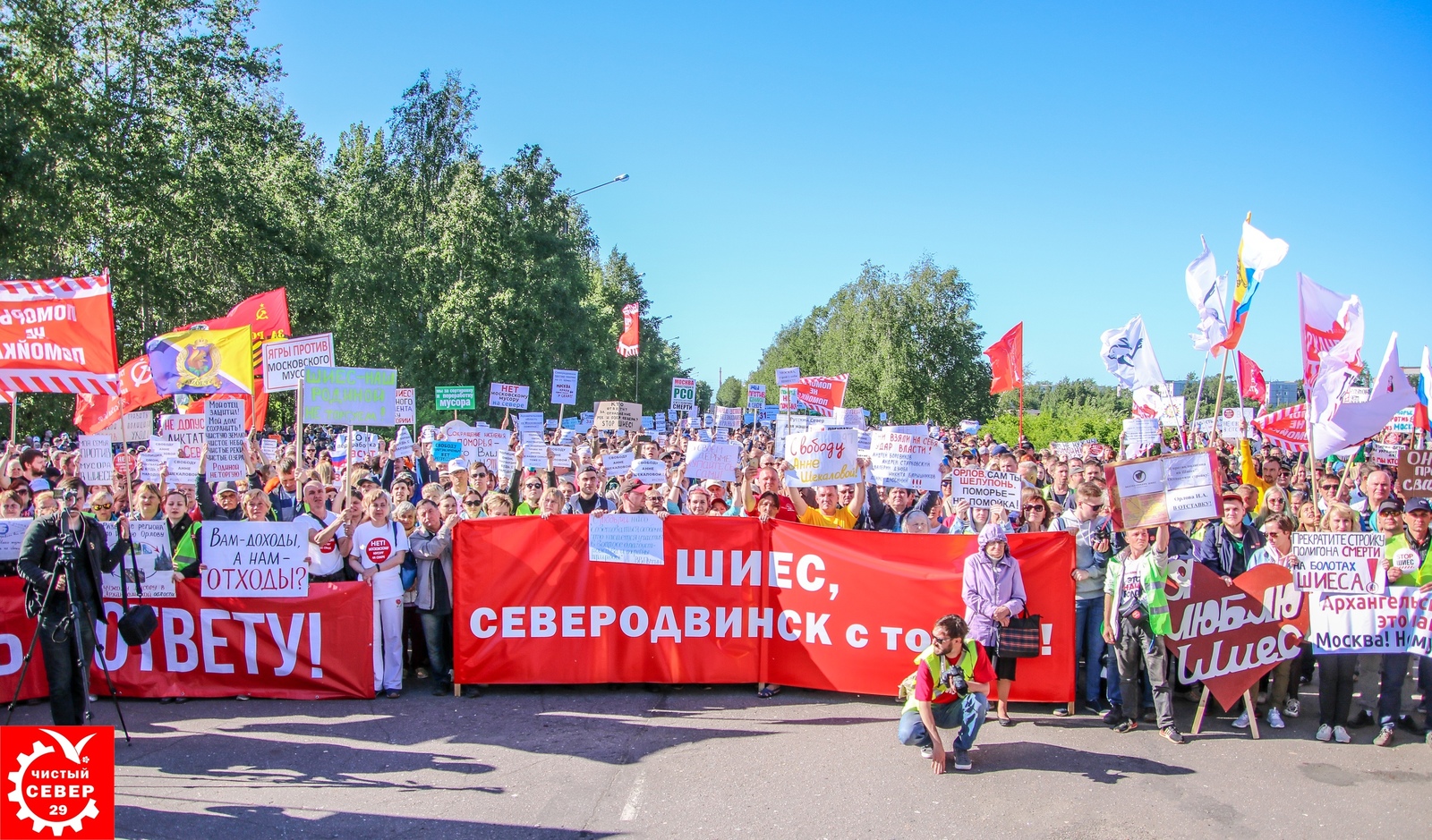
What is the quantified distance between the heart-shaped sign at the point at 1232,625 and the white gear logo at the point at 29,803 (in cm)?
688

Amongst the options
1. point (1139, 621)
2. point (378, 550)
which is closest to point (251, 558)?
→ point (378, 550)

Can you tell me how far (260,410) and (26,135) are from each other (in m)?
11.9

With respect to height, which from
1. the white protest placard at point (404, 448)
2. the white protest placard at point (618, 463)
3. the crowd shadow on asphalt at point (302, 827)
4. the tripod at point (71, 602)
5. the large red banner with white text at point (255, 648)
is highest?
the white protest placard at point (404, 448)

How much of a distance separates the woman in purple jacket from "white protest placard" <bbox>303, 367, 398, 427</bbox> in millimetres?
6044

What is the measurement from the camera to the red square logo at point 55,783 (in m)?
4.53

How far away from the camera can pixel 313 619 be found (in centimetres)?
800

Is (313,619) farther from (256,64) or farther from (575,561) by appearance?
(256,64)

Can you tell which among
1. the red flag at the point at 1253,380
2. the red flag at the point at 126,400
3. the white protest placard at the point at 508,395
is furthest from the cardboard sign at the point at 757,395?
the red flag at the point at 126,400

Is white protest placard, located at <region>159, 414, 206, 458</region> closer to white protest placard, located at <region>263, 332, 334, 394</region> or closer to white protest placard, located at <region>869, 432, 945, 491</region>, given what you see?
white protest placard, located at <region>263, 332, 334, 394</region>

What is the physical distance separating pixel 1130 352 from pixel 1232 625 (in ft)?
26.1

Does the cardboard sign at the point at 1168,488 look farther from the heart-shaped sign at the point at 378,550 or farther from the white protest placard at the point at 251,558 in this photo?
the white protest placard at the point at 251,558

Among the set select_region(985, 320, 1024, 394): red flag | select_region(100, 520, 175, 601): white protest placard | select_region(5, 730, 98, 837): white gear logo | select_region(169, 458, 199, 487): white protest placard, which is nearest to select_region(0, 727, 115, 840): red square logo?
select_region(5, 730, 98, 837): white gear logo

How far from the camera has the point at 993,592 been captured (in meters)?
7.27

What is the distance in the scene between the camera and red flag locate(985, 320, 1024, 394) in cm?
2184
